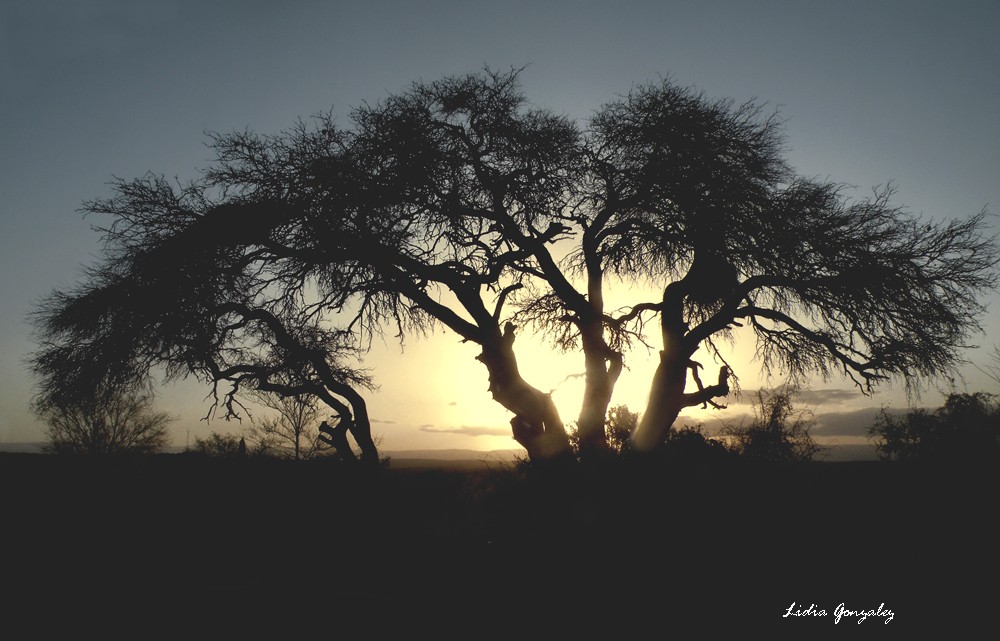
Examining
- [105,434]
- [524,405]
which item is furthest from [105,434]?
[524,405]

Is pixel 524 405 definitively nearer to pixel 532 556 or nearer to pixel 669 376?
pixel 669 376

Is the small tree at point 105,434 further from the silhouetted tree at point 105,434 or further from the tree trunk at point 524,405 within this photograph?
the tree trunk at point 524,405

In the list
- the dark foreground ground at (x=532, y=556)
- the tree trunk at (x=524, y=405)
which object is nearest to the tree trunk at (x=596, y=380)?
the tree trunk at (x=524, y=405)

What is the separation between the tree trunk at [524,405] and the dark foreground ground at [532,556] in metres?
0.64

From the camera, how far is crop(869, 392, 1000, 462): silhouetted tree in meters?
11.5

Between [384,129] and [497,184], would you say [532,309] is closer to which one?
[497,184]

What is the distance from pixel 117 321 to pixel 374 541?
6357 millimetres

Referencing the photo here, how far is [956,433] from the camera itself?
13180 millimetres

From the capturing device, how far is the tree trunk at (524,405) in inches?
453

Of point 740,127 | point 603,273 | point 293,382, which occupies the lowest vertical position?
point 293,382

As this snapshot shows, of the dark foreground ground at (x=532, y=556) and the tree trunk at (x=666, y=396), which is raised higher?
the tree trunk at (x=666, y=396)

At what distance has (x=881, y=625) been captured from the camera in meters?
6.26

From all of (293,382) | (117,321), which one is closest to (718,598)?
(117,321)
